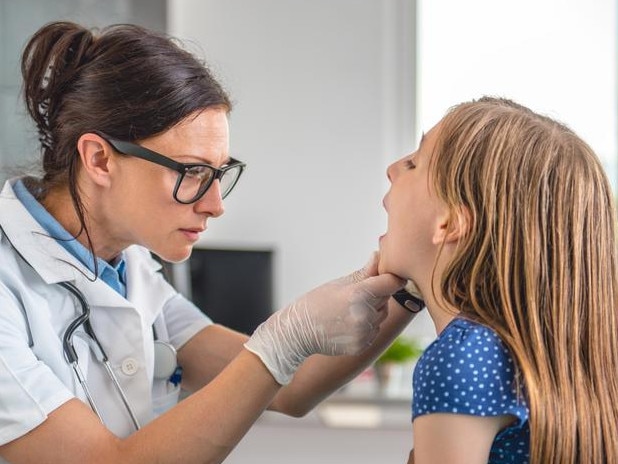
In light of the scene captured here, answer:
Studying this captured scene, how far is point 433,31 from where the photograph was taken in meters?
3.80

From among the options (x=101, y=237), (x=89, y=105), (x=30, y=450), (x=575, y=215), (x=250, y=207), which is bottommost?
(x=250, y=207)

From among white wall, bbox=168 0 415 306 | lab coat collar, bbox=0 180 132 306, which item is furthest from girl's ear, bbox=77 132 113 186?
white wall, bbox=168 0 415 306

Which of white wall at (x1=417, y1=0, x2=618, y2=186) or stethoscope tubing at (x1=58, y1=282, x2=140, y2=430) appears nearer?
stethoscope tubing at (x1=58, y1=282, x2=140, y2=430)

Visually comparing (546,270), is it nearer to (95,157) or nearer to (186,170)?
(186,170)

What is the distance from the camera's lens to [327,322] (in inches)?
49.8

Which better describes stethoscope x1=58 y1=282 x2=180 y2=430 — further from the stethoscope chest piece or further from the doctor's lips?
the doctor's lips

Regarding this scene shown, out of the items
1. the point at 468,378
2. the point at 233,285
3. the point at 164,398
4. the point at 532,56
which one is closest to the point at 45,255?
the point at 164,398

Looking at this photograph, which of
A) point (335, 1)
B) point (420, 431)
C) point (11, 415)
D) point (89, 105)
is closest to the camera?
point (420, 431)

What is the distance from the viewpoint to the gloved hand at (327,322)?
1.23m

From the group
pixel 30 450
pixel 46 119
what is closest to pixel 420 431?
pixel 30 450

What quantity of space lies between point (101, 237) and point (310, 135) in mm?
2235

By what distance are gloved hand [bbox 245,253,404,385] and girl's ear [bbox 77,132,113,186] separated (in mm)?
360

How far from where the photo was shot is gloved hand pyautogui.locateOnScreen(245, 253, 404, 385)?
123cm

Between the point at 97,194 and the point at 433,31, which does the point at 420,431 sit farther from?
the point at 433,31
